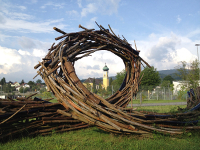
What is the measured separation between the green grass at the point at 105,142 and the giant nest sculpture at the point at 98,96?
183 mm

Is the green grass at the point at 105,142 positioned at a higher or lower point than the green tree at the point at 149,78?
lower

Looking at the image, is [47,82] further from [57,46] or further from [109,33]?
[109,33]

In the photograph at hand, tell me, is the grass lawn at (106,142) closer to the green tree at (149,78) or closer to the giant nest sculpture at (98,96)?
the giant nest sculpture at (98,96)

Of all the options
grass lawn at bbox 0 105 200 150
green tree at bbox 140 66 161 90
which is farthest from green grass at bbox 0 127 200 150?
green tree at bbox 140 66 161 90

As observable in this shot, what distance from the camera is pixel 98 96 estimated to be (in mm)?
4156

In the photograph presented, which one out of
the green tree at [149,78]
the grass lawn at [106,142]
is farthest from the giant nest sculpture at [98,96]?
the green tree at [149,78]

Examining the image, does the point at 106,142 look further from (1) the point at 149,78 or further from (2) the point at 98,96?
(1) the point at 149,78

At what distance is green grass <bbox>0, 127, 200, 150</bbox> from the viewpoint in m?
3.38

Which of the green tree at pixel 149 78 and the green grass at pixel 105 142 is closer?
the green grass at pixel 105 142

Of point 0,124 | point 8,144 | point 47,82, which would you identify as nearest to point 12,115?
point 0,124

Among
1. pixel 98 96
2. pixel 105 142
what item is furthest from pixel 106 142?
pixel 98 96

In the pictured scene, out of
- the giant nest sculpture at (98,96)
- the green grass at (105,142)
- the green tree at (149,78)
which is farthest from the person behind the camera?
the green tree at (149,78)

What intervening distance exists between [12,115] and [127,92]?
11.2 feet

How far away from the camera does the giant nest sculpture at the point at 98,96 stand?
12.6 ft
